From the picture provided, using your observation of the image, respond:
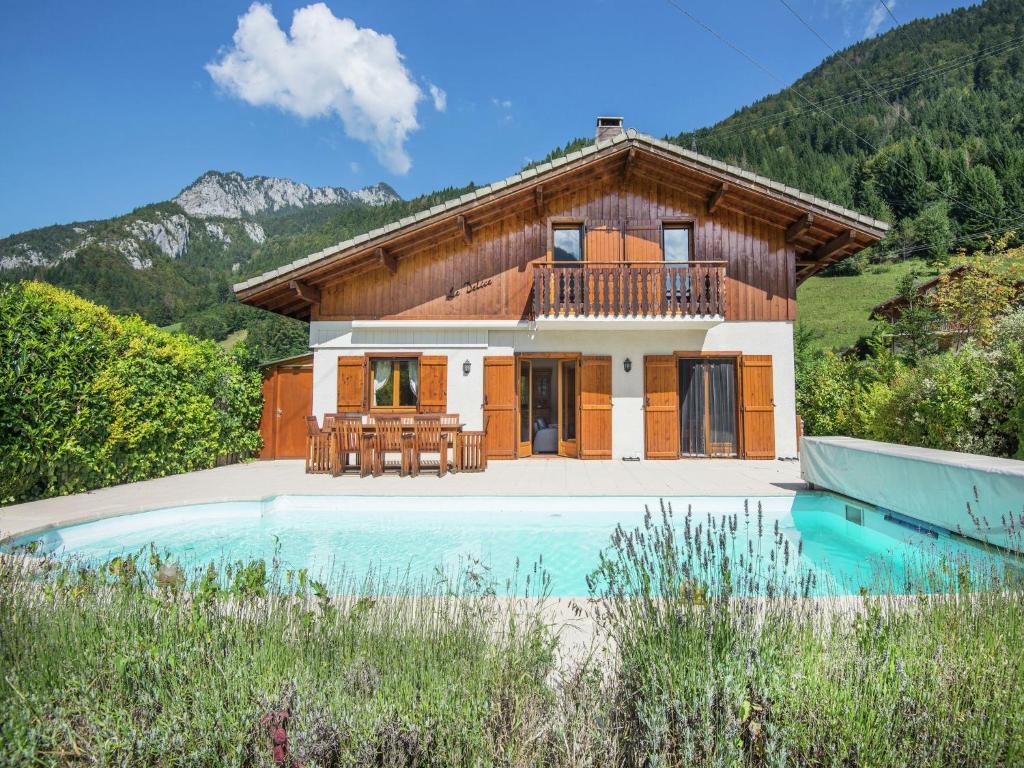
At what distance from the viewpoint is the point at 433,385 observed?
11.4 m

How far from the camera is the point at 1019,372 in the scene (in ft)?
20.9

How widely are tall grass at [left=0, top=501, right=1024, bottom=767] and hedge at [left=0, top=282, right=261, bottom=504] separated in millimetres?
5085

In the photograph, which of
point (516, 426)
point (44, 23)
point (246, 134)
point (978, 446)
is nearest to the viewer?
point (978, 446)

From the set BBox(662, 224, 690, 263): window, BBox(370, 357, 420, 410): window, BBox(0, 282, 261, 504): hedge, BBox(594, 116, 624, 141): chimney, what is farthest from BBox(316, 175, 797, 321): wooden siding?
BBox(0, 282, 261, 504): hedge

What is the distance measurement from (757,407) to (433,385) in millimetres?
6756

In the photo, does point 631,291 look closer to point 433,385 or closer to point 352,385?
point 433,385

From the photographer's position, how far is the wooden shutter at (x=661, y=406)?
11.3 m

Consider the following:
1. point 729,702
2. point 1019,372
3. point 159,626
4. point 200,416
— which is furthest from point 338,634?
point 200,416

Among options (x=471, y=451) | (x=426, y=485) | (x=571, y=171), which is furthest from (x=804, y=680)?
(x=571, y=171)

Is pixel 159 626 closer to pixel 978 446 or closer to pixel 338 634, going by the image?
pixel 338 634

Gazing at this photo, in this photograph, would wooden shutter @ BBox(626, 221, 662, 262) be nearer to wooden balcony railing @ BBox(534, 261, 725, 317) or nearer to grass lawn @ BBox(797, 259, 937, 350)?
wooden balcony railing @ BBox(534, 261, 725, 317)

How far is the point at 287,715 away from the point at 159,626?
0.92 m

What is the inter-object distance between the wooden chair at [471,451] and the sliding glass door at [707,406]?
4399mm

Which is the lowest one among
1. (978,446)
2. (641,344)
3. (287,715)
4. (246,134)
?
(287,715)
